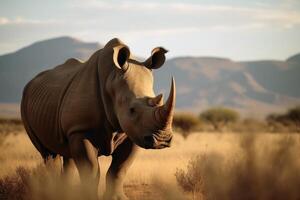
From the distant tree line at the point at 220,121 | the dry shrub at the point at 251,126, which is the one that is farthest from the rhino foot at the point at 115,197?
the distant tree line at the point at 220,121

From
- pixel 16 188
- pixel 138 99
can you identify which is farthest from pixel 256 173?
pixel 16 188

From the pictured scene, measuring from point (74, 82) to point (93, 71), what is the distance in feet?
1.37

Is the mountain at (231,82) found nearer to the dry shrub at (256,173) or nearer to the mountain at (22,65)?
the mountain at (22,65)

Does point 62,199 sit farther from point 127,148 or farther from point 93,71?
point 93,71

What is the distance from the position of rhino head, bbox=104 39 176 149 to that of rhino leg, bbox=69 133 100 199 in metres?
0.45

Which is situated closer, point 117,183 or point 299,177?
point 299,177

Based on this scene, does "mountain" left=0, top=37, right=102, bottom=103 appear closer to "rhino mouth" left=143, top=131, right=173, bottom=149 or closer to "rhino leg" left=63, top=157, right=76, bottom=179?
"rhino leg" left=63, top=157, right=76, bottom=179

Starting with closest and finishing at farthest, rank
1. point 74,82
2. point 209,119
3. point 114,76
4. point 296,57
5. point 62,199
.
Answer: point 62,199, point 114,76, point 74,82, point 209,119, point 296,57

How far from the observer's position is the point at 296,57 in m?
180

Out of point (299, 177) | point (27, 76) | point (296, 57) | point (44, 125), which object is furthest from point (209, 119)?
point (296, 57)

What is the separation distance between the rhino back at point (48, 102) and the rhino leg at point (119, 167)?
79 cm

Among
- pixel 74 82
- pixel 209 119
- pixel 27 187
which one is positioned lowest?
pixel 209 119

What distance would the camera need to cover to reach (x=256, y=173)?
221 inches

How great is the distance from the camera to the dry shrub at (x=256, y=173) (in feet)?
18.2
